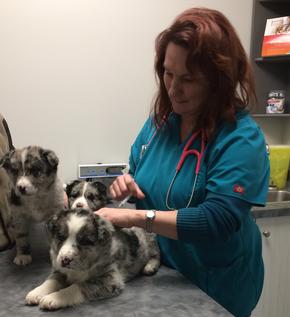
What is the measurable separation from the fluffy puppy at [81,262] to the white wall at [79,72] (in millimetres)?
1215

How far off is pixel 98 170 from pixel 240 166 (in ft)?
4.35

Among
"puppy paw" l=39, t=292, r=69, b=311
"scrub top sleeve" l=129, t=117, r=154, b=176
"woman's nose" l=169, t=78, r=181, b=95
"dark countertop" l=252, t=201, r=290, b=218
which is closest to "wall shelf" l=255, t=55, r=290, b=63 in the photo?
"dark countertop" l=252, t=201, r=290, b=218

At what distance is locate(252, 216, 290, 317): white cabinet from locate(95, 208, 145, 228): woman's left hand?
122cm

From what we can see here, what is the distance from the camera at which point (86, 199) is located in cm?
140

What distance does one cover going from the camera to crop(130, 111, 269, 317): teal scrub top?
1.03m

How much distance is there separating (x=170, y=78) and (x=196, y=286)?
2.03 ft

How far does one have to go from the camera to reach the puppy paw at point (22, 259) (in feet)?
4.05

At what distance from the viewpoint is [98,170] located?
2.25m

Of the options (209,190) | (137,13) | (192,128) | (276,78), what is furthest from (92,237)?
(276,78)

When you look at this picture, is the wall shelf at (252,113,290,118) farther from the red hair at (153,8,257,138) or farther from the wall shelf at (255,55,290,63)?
the red hair at (153,8,257,138)

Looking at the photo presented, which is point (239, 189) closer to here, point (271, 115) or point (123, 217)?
point (123, 217)

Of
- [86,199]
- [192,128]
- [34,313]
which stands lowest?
[34,313]

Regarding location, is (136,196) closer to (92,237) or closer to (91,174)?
(92,237)

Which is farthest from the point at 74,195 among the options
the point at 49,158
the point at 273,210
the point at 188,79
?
the point at 273,210
